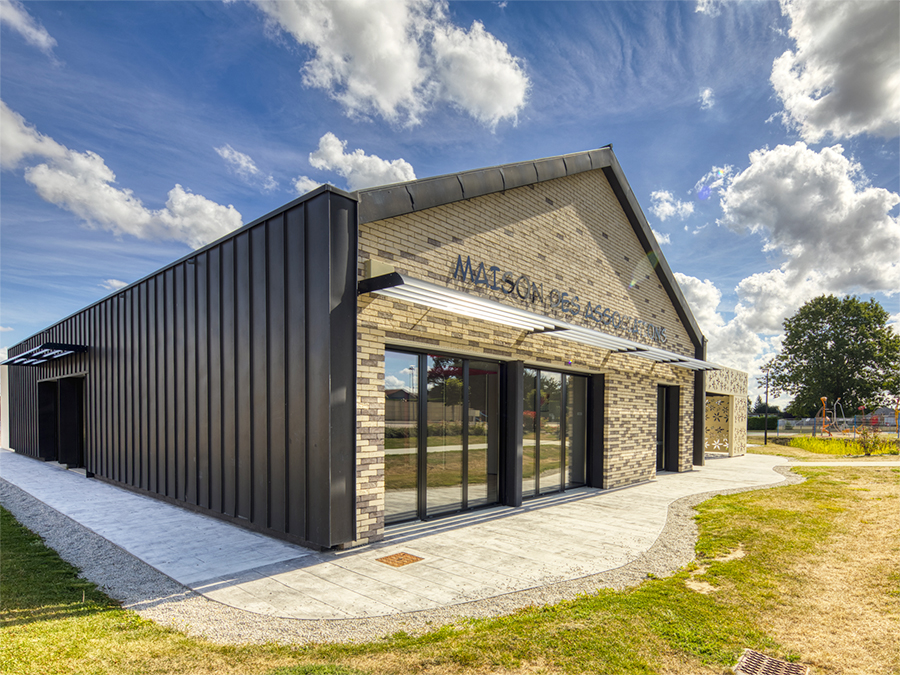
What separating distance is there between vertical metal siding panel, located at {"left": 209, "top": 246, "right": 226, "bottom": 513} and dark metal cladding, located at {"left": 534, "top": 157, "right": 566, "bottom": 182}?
6.66m

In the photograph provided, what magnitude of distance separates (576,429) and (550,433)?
1.57m

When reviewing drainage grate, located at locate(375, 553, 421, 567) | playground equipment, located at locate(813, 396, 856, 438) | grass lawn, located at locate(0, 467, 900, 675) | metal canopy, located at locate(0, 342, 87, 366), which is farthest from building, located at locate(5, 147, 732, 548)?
playground equipment, located at locate(813, 396, 856, 438)

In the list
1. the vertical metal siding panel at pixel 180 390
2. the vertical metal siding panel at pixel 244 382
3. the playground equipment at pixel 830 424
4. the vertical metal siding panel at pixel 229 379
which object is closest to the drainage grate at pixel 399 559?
the vertical metal siding panel at pixel 244 382

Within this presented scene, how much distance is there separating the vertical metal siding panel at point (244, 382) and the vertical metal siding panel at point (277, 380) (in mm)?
633

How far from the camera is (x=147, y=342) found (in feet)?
36.3

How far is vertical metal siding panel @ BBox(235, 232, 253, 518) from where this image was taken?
7797 mm

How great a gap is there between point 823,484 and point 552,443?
7778 millimetres

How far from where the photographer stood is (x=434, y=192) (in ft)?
26.3

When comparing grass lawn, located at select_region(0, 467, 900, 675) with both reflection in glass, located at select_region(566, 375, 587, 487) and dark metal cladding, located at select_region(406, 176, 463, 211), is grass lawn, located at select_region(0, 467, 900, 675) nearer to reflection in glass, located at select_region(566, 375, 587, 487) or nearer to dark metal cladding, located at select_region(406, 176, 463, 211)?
reflection in glass, located at select_region(566, 375, 587, 487)

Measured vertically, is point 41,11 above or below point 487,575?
above

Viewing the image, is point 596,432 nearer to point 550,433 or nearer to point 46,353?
point 550,433

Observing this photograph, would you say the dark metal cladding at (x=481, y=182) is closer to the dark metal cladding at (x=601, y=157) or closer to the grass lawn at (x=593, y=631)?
the dark metal cladding at (x=601, y=157)

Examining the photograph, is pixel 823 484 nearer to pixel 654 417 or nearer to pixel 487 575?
pixel 654 417

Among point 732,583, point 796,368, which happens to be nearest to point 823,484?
point 732,583
